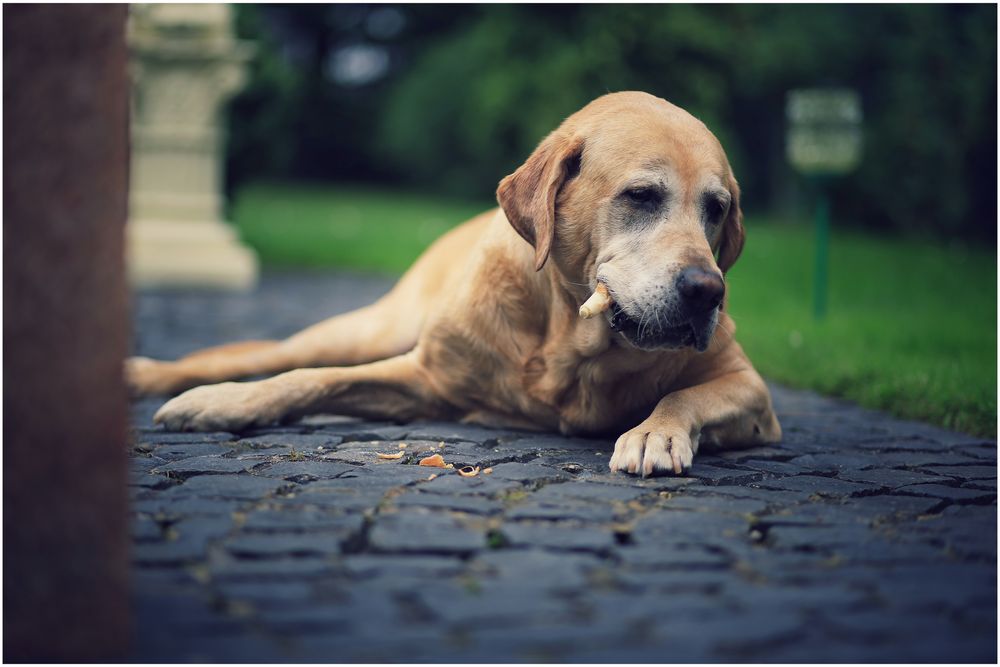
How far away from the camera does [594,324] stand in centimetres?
345

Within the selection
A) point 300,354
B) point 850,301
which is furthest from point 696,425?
point 850,301

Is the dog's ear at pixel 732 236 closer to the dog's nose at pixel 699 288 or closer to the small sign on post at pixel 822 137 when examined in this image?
the dog's nose at pixel 699 288

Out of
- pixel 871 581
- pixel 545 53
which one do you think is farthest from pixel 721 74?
pixel 871 581

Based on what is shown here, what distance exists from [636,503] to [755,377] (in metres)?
1.05

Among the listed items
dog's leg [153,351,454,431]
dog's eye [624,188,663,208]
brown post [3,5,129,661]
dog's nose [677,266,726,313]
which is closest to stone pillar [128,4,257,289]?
dog's leg [153,351,454,431]

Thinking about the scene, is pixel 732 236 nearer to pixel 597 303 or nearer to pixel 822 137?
pixel 597 303

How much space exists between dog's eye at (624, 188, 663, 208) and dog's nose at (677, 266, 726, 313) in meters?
0.31

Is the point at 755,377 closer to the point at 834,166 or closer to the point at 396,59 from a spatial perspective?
the point at 834,166

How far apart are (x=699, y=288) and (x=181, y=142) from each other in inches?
286

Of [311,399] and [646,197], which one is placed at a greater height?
[646,197]

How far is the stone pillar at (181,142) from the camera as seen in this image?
9109mm

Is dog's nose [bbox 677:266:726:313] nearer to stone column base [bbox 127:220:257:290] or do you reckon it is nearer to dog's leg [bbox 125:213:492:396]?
dog's leg [bbox 125:213:492:396]

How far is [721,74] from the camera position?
21.4 m

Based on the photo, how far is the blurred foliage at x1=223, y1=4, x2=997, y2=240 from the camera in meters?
14.2
